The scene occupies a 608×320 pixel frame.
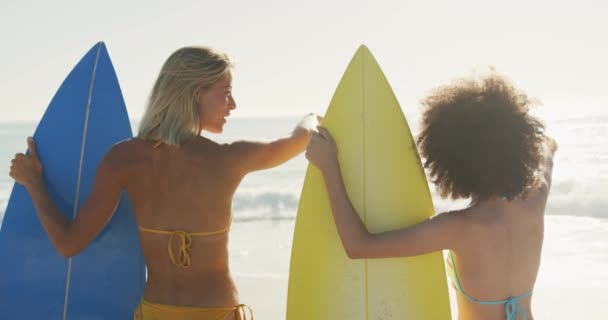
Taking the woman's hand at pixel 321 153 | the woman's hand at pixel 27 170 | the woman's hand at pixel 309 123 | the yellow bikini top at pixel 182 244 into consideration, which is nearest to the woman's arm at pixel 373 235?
the woman's hand at pixel 321 153

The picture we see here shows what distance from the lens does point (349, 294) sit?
2336mm

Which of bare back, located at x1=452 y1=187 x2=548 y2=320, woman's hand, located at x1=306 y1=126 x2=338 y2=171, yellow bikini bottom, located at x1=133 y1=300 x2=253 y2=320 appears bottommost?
yellow bikini bottom, located at x1=133 y1=300 x2=253 y2=320

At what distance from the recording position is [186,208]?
2.07 meters

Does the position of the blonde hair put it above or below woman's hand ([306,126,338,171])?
above

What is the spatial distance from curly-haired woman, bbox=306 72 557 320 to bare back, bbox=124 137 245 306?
43cm

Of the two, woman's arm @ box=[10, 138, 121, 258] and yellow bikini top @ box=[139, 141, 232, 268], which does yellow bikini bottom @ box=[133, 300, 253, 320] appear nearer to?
yellow bikini top @ box=[139, 141, 232, 268]

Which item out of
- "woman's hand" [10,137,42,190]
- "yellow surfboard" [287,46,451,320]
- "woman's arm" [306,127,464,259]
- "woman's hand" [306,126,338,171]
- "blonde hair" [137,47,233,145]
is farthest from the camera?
"woman's hand" [10,137,42,190]

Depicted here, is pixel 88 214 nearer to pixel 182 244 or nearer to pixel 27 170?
pixel 182 244

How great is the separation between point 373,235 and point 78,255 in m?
1.43

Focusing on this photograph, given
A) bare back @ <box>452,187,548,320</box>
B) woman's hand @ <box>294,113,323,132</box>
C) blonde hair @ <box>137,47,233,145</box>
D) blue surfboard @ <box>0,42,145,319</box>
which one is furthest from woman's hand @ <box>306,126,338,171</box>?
blue surfboard @ <box>0,42,145,319</box>

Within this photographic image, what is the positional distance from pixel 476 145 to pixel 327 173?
51 centimetres

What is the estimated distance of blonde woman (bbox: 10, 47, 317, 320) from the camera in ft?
6.73

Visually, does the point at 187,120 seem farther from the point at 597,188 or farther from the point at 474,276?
the point at 597,188

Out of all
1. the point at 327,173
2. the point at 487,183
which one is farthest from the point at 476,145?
the point at 327,173
